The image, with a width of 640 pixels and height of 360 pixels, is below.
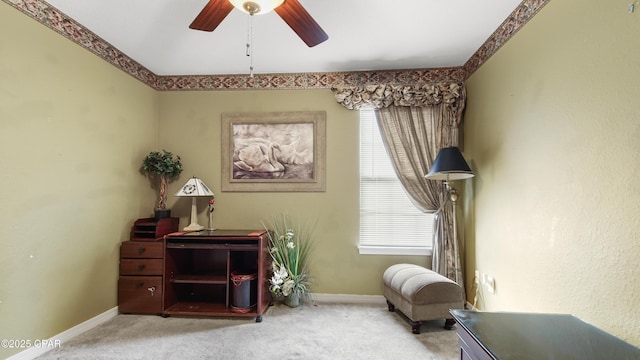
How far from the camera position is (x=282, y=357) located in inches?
90.1

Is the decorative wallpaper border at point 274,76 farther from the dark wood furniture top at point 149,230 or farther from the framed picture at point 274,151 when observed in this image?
the dark wood furniture top at point 149,230

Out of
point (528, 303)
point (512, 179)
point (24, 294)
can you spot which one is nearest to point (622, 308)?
point (528, 303)

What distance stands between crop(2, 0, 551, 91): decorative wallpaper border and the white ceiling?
2.8 inches

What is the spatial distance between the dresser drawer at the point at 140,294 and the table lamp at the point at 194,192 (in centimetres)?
63

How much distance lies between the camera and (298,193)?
11.7ft

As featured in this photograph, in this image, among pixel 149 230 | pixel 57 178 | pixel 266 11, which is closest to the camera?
pixel 266 11

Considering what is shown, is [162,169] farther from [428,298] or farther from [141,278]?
[428,298]

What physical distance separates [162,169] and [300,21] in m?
2.36

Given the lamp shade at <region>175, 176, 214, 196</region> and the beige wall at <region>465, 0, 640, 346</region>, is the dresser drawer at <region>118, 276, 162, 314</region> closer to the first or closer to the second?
the lamp shade at <region>175, 176, 214, 196</region>

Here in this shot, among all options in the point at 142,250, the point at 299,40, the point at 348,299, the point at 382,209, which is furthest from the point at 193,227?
the point at 299,40

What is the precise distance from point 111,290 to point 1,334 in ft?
3.14

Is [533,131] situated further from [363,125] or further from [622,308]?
[363,125]

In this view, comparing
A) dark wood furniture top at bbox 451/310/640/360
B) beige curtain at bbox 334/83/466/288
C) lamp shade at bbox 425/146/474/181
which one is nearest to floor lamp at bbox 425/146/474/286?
lamp shade at bbox 425/146/474/181

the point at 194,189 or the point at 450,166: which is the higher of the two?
the point at 450,166
